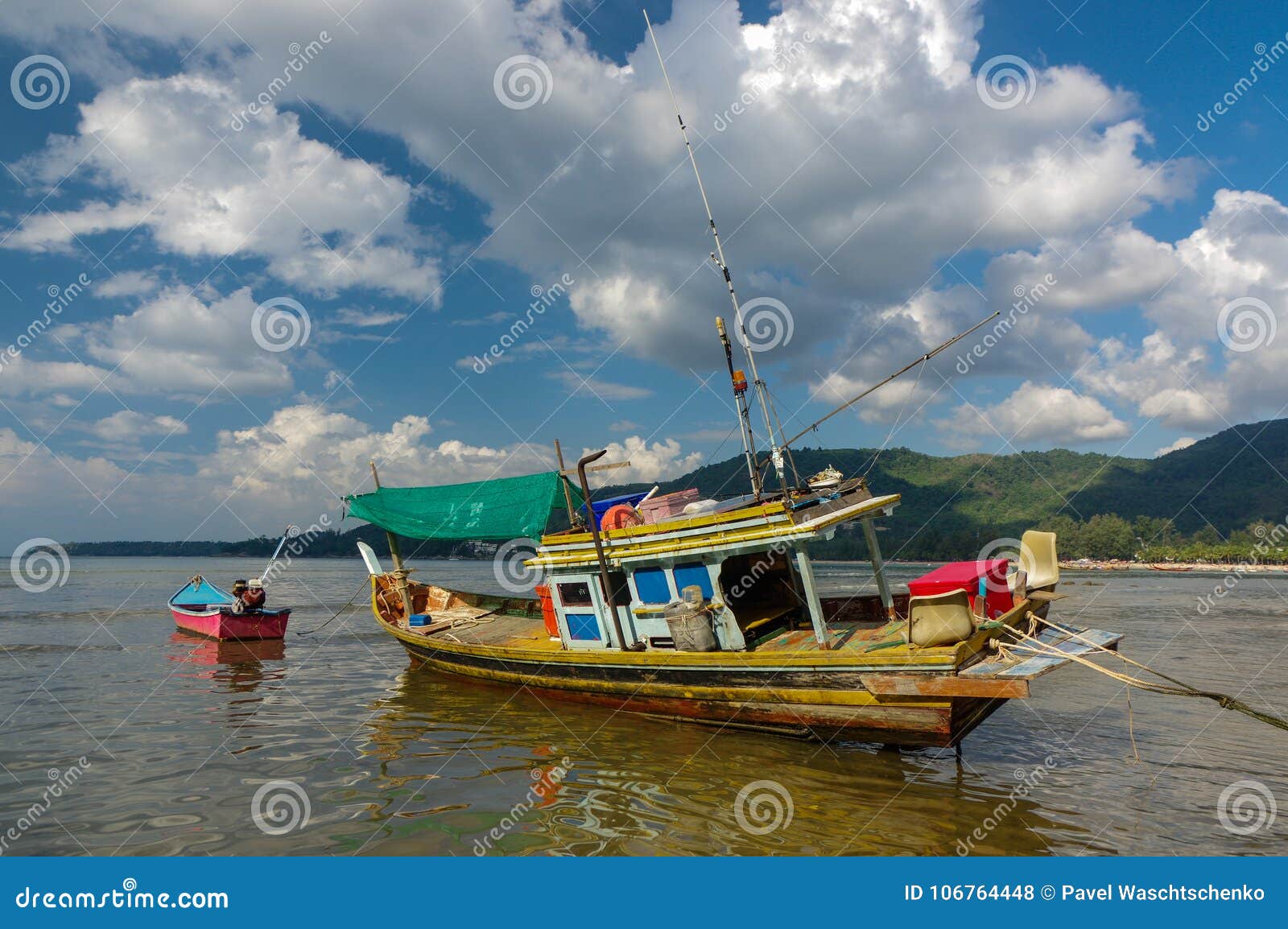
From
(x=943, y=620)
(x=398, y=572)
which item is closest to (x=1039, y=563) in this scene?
(x=943, y=620)

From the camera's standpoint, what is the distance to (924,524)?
11125 centimetres

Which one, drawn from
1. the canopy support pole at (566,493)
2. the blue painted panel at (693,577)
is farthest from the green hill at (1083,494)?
the blue painted panel at (693,577)

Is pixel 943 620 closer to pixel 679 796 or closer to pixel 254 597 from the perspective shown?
pixel 679 796

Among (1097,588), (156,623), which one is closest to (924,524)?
(1097,588)

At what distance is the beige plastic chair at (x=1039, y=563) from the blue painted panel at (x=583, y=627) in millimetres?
8031

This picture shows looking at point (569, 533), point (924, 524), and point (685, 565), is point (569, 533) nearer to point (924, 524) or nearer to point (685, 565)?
point (685, 565)

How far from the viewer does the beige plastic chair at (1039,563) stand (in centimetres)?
1078

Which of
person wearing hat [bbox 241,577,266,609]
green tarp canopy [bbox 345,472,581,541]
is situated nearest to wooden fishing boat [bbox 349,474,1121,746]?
green tarp canopy [bbox 345,472,581,541]

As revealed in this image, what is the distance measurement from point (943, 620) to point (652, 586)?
519 cm

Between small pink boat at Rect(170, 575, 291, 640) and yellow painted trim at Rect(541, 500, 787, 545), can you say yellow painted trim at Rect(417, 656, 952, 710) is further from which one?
small pink boat at Rect(170, 575, 291, 640)

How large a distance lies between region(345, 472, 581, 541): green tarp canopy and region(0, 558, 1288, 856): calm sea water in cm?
407

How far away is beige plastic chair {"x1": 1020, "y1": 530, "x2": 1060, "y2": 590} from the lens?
1078cm

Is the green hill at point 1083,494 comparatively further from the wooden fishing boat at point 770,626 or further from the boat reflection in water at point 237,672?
the wooden fishing boat at point 770,626

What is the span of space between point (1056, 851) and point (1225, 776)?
4.76 m
